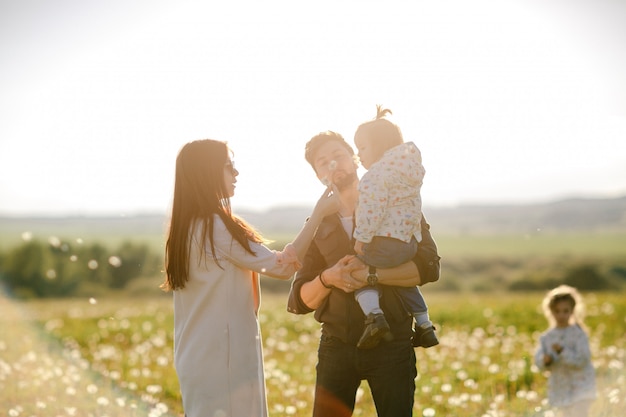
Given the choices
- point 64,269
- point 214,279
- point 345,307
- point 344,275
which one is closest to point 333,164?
point 344,275

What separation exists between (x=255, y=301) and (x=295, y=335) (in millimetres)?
10118

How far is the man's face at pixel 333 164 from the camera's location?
15.1 ft

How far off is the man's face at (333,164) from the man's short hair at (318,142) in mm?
24

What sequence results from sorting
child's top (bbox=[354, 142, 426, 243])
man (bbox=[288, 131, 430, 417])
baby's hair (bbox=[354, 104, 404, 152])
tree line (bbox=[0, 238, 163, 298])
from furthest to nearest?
tree line (bbox=[0, 238, 163, 298]) < baby's hair (bbox=[354, 104, 404, 152]) < child's top (bbox=[354, 142, 426, 243]) < man (bbox=[288, 131, 430, 417])

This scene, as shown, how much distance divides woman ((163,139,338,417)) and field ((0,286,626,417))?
1.85m

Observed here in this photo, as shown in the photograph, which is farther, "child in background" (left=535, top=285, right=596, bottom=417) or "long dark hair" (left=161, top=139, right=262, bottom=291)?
"child in background" (left=535, top=285, right=596, bottom=417)

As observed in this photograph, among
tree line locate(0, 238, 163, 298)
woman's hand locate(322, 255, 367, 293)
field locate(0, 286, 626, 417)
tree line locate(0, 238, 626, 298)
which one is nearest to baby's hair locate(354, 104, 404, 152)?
woman's hand locate(322, 255, 367, 293)

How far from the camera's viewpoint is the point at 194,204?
4.36 meters

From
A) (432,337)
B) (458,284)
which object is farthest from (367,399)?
(458,284)

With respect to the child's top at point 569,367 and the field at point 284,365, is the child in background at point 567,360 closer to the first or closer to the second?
the child's top at point 569,367

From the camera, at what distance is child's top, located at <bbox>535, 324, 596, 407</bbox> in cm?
723

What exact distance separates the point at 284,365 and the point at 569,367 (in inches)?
179

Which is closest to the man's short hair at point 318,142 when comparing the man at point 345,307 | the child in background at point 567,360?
the man at point 345,307

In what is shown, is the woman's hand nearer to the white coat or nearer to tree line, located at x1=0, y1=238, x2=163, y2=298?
the white coat
